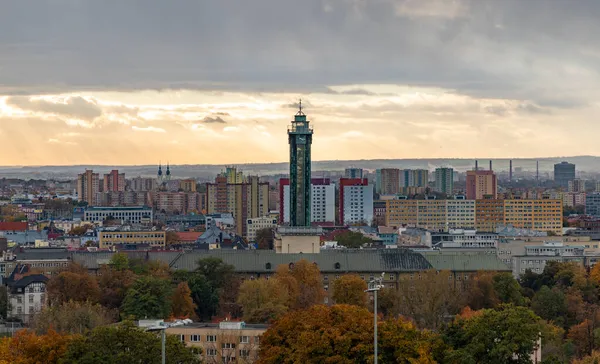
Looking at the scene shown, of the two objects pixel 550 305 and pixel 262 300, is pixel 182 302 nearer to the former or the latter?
pixel 262 300

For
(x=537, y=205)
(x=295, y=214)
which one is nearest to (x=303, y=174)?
(x=295, y=214)

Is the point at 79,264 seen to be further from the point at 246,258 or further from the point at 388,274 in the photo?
the point at 388,274

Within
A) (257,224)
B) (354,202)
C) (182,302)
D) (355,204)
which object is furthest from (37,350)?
(354,202)

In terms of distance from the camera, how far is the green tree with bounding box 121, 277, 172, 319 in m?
66.8

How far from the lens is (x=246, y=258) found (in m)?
85.8

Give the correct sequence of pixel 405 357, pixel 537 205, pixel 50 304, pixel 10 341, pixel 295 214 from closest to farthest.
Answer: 1. pixel 405 357
2. pixel 10 341
3. pixel 50 304
4. pixel 295 214
5. pixel 537 205

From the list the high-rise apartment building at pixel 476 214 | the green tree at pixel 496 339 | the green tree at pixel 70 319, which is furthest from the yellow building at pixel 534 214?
the green tree at pixel 496 339

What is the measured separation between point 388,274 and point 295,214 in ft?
30.0

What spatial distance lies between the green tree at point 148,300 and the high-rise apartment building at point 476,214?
90042 millimetres

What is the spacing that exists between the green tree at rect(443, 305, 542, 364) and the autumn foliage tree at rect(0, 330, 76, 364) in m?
12.1

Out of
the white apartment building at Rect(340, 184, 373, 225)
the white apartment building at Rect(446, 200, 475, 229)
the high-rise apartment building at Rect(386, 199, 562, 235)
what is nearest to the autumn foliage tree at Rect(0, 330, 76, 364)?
the high-rise apartment building at Rect(386, 199, 562, 235)

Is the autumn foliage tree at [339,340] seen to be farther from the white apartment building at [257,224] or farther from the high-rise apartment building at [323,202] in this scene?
the high-rise apartment building at [323,202]

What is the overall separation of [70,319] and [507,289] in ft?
76.9

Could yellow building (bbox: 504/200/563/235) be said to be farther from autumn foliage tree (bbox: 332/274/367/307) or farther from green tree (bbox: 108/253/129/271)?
autumn foliage tree (bbox: 332/274/367/307)
